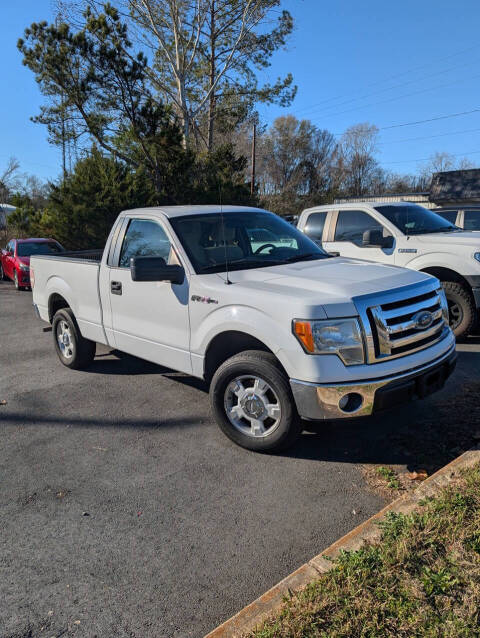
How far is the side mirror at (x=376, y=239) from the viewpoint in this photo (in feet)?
23.8

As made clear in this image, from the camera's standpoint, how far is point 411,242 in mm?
7328

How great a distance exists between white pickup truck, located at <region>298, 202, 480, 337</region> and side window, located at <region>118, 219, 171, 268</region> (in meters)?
3.55

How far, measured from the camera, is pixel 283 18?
26.4 meters

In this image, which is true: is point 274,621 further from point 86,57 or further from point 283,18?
point 283,18

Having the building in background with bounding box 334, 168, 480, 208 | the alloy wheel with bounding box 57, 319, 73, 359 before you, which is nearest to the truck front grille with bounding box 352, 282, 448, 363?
the alloy wheel with bounding box 57, 319, 73, 359

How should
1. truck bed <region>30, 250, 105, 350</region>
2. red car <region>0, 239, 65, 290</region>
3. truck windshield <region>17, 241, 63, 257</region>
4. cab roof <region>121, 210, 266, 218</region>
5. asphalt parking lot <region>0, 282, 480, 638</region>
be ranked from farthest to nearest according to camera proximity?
truck windshield <region>17, 241, 63, 257</region>
red car <region>0, 239, 65, 290</region>
truck bed <region>30, 250, 105, 350</region>
cab roof <region>121, 210, 266, 218</region>
asphalt parking lot <region>0, 282, 480, 638</region>

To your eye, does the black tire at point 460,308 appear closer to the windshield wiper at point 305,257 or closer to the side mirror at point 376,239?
the side mirror at point 376,239

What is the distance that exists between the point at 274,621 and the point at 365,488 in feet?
4.97

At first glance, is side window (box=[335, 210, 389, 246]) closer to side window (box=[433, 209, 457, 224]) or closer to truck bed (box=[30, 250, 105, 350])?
side window (box=[433, 209, 457, 224])

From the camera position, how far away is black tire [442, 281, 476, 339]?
6.88 meters

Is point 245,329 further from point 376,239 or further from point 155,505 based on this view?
point 376,239

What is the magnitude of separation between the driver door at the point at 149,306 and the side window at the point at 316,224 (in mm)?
4154

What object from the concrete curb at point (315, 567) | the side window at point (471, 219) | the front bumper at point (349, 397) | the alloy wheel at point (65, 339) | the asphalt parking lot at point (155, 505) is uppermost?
the side window at point (471, 219)

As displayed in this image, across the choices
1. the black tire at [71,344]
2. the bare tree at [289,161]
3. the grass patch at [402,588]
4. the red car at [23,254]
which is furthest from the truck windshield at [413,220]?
the bare tree at [289,161]
